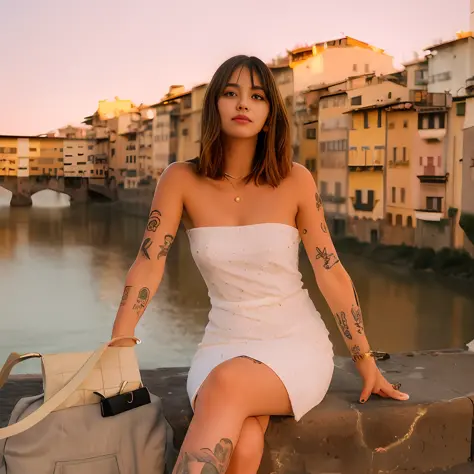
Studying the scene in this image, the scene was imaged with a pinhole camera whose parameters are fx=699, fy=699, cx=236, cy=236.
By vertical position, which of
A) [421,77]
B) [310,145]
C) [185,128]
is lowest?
Answer: [310,145]

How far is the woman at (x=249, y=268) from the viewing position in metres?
1.07

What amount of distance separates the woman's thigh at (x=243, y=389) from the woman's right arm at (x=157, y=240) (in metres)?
0.24

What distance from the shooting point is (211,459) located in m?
0.98

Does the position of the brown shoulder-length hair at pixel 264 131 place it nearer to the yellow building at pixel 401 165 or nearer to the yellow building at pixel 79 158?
the yellow building at pixel 401 165

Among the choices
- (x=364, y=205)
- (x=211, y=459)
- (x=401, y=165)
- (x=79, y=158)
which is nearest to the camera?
(x=211, y=459)

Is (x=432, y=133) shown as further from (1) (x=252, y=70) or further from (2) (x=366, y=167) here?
(1) (x=252, y=70)

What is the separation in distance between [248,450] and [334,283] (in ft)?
1.29

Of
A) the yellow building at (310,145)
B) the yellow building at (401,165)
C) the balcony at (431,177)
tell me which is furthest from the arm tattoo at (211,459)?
the yellow building at (310,145)

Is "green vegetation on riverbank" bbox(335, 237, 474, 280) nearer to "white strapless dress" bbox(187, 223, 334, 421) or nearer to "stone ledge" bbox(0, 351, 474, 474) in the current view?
"stone ledge" bbox(0, 351, 474, 474)

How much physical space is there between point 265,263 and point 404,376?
489 millimetres

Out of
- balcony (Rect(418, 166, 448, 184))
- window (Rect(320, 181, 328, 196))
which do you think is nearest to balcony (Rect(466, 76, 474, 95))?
balcony (Rect(418, 166, 448, 184))

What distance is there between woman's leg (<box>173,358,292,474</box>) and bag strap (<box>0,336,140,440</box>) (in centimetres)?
17

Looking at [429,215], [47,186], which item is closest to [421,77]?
[429,215]

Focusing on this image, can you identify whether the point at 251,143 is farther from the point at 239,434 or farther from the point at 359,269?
the point at 359,269
